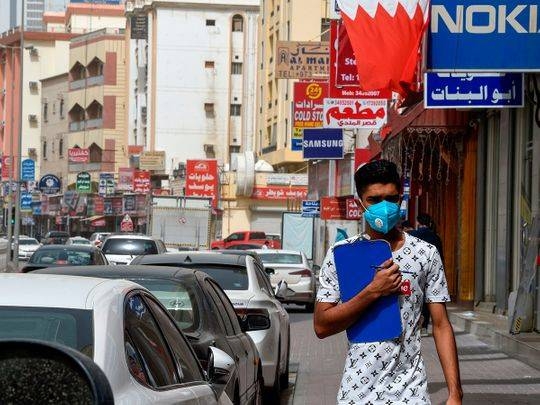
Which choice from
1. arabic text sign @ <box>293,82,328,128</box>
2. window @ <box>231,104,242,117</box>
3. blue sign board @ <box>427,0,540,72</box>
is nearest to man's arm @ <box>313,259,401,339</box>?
blue sign board @ <box>427,0,540,72</box>

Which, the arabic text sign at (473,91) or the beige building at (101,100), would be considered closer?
the arabic text sign at (473,91)

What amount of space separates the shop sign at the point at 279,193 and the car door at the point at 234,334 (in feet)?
206

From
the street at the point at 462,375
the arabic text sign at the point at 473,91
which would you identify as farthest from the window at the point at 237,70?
the arabic text sign at the point at 473,91

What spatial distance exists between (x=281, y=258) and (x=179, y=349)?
2544 centimetres

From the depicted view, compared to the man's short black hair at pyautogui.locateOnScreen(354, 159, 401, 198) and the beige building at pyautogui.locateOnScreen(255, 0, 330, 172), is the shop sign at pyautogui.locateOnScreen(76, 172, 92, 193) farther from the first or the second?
the man's short black hair at pyautogui.locateOnScreen(354, 159, 401, 198)

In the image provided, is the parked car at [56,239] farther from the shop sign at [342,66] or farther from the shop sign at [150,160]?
the shop sign at [342,66]

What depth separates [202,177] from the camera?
72.8 m

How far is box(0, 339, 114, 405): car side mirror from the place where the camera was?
11.1 feet

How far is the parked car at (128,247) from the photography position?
112 ft

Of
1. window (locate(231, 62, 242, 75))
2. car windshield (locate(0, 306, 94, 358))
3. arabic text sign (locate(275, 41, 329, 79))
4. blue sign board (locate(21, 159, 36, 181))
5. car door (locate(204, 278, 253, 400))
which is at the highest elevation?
window (locate(231, 62, 242, 75))

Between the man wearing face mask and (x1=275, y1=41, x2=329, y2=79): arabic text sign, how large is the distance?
3410cm

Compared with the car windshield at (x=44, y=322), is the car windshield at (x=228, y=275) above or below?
below

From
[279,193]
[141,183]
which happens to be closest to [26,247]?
[279,193]

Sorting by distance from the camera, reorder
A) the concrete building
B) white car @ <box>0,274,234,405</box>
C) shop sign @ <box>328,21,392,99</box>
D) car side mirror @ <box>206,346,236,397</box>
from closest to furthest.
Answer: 1. white car @ <box>0,274,234,405</box>
2. car side mirror @ <box>206,346,236,397</box>
3. shop sign @ <box>328,21,392,99</box>
4. the concrete building
